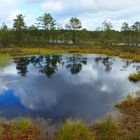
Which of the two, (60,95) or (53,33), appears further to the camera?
(53,33)

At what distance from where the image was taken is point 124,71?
45688 millimetres

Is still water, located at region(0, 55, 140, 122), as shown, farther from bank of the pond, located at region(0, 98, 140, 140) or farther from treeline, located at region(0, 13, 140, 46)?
treeline, located at region(0, 13, 140, 46)

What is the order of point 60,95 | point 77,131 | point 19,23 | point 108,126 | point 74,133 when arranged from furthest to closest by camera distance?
point 19,23, point 60,95, point 108,126, point 77,131, point 74,133

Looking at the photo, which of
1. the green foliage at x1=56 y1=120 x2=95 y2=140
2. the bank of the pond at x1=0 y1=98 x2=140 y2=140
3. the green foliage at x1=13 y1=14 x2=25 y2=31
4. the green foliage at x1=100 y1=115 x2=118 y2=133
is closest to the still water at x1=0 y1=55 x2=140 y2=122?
the bank of the pond at x1=0 y1=98 x2=140 y2=140

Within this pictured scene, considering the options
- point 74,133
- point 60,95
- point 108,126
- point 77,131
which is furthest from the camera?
point 60,95

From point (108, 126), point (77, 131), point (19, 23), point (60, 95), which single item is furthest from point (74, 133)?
point (19, 23)

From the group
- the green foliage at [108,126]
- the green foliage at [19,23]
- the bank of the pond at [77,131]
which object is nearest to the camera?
the bank of the pond at [77,131]

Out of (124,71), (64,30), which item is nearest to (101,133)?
(124,71)

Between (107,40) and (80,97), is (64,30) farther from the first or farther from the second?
(80,97)

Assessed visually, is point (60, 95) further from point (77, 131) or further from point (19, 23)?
point (19, 23)

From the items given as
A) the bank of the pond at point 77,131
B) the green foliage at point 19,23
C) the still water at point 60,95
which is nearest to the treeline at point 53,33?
the green foliage at point 19,23

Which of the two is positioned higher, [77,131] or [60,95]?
[77,131]

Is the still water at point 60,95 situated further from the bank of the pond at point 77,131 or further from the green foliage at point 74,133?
the green foliage at point 74,133

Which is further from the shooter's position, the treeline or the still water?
the treeline
